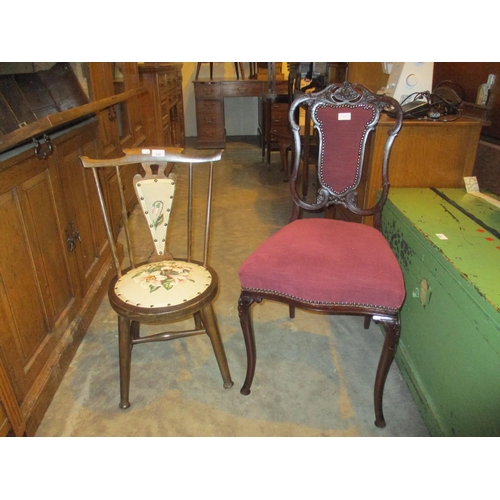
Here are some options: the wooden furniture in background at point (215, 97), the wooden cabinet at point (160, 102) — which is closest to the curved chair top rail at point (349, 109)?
the wooden cabinet at point (160, 102)

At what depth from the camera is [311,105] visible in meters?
1.68

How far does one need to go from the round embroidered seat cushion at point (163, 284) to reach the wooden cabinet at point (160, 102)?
8.79 feet

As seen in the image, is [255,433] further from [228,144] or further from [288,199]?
[228,144]

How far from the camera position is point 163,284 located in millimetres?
1404

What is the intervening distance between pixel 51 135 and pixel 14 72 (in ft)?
1.49

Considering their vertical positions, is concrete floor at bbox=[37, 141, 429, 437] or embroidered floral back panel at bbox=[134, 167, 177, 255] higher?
embroidered floral back panel at bbox=[134, 167, 177, 255]

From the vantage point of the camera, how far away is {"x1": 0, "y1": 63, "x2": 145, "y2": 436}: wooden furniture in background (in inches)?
48.6

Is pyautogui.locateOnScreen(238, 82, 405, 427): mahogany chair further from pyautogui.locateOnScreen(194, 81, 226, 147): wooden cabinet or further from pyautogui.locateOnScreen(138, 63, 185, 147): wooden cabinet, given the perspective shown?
pyautogui.locateOnScreen(194, 81, 226, 147): wooden cabinet

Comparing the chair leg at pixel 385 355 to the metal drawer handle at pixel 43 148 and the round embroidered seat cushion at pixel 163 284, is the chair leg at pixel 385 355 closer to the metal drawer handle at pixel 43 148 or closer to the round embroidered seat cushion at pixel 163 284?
the round embroidered seat cushion at pixel 163 284

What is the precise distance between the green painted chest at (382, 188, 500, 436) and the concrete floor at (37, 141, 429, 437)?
19cm

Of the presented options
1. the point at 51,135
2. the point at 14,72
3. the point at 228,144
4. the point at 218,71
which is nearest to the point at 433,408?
the point at 51,135

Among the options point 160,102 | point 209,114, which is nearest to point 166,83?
point 160,102

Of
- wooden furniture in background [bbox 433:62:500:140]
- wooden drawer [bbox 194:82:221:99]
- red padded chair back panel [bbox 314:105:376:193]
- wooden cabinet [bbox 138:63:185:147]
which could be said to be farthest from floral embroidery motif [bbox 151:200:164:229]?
wooden drawer [bbox 194:82:221:99]

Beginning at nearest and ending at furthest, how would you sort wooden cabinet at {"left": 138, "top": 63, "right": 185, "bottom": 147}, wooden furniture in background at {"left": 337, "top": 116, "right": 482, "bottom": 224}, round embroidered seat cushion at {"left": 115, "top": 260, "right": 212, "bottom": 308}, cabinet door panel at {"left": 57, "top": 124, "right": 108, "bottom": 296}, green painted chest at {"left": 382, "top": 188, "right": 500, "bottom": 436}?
green painted chest at {"left": 382, "top": 188, "right": 500, "bottom": 436} → round embroidered seat cushion at {"left": 115, "top": 260, "right": 212, "bottom": 308} → cabinet door panel at {"left": 57, "top": 124, "right": 108, "bottom": 296} → wooden furniture in background at {"left": 337, "top": 116, "right": 482, "bottom": 224} → wooden cabinet at {"left": 138, "top": 63, "right": 185, "bottom": 147}
